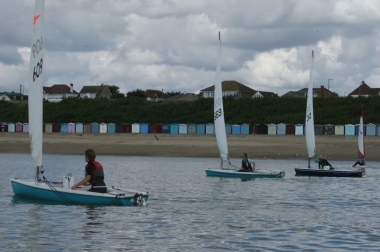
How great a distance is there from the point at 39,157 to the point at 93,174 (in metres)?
2.12

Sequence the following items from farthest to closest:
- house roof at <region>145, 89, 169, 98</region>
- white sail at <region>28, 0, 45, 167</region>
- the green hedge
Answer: house roof at <region>145, 89, 169, 98</region>
the green hedge
white sail at <region>28, 0, 45, 167</region>

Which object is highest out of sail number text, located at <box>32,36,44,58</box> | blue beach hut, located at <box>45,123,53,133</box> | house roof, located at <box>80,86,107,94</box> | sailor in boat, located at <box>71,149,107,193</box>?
house roof, located at <box>80,86,107,94</box>

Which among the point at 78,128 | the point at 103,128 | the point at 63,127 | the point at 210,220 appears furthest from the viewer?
the point at 78,128

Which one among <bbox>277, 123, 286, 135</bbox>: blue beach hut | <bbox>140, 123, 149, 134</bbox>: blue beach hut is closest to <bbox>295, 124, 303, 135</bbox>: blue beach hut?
<bbox>277, 123, 286, 135</bbox>: blue beach hut

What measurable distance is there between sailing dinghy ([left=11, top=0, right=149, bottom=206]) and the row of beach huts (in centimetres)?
6061

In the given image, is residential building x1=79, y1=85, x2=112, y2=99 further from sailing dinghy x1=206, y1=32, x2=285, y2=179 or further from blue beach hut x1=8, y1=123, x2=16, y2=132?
sailing dinghy x1=206, y1=32, x2=285, y2=179

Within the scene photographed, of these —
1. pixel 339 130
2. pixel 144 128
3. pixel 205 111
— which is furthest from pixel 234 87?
pixel 339 130

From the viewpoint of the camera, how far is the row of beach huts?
80562mm

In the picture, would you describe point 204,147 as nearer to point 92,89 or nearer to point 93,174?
point 93,174

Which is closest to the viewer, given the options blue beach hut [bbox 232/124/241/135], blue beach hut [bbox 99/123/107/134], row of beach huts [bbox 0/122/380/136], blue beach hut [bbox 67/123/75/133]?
row of beach huts [bbox 0/122/380/136]

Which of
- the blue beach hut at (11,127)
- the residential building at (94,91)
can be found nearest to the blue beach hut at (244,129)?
the blue beach hut at (11,127)

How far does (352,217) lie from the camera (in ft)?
68.7

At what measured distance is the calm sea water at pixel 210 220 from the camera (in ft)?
52.3

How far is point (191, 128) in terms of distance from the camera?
86625 mm
